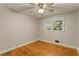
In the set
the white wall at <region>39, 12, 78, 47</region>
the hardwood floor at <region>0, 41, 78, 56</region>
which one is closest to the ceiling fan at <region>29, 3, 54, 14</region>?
the white wall at <region>39, 12, 78, 47</region>

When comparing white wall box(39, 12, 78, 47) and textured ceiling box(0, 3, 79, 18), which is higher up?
textured ceiling box(0, 3, 79, 18)

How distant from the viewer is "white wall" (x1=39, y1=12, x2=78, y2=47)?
3.50ft

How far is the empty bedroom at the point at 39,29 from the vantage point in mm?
1050

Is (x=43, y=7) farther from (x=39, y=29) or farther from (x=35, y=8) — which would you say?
(x=39, y=29)

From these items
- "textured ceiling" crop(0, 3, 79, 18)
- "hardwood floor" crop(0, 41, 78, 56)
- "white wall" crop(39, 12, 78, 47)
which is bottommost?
"hardwood floor" crop(0, 41, 78, 56)

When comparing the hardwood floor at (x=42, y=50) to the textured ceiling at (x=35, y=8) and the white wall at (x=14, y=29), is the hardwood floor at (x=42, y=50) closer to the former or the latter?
the white wall at (x=14, y=29)

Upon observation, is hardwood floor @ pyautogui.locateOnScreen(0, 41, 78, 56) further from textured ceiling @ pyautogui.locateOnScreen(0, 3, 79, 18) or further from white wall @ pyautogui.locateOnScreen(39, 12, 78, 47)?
textured ceiling @ pyautogui.locateOnScreen(0, 3, 79, 18)

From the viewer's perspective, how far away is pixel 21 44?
113cm

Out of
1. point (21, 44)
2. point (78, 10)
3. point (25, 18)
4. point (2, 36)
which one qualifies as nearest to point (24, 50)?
point (21, 44)

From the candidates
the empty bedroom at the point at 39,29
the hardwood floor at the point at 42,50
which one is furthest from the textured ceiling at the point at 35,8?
the hardwood floor at the point at 42,50

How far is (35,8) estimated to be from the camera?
3.53 ft

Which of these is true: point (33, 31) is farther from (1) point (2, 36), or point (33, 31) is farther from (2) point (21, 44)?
(1) point (2, 36)

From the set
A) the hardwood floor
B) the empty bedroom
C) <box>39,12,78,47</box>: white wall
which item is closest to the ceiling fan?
the empty bedroom

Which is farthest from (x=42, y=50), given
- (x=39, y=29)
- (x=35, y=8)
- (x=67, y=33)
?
(x=35, y=8)
